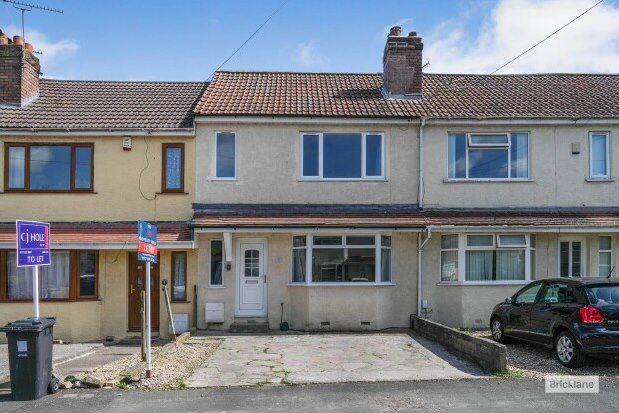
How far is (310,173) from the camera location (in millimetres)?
15719

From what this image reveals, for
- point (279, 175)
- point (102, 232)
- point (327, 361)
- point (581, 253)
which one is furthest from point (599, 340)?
point (102, 232)

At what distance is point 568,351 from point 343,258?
6441 millimetres

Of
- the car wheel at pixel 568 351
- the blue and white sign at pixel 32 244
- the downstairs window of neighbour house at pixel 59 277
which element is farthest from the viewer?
the downstairs window of neighbour house at pixel 59 277

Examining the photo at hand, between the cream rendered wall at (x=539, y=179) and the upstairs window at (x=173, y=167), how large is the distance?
21.3 feet

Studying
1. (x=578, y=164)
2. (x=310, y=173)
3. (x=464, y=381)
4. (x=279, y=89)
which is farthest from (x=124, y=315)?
(x=578, y=164)

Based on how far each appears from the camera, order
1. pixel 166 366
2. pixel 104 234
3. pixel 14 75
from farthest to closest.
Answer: pixel 14 75, pixel 104 234, pixel 166 366

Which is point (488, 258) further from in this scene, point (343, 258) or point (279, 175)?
point (279, 175)

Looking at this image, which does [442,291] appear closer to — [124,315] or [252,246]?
[252,246]

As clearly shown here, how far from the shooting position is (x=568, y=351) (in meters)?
10.1

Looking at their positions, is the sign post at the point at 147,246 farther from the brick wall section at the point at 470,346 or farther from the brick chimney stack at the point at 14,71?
the brick chimney stack at the point at 14,71

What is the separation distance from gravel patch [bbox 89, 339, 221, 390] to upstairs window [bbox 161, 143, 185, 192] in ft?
14.2

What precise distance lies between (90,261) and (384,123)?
8.45 metres

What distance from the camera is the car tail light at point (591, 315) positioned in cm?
964

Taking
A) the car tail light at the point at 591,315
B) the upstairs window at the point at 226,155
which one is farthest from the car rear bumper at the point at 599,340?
the upstairs window at the point at 226,155
